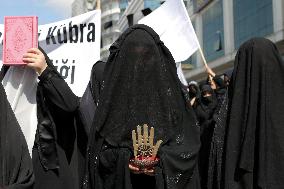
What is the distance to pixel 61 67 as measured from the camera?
390cm

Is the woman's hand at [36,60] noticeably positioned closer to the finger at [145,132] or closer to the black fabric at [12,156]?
the black fabric at [12,156]

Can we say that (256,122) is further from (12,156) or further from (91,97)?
(12,156)

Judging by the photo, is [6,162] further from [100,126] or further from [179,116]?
[179,116]

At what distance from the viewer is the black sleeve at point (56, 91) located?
9.62 feet

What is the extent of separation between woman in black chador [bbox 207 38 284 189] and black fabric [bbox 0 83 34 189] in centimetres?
114

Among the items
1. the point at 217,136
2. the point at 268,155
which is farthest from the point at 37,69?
the point at 268,155

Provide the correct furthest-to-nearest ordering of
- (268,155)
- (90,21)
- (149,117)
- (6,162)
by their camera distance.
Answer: (90,21) → (268,155) → (149,117) → (6,162)

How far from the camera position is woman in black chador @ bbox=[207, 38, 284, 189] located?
2.76 m

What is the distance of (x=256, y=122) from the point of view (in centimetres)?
284

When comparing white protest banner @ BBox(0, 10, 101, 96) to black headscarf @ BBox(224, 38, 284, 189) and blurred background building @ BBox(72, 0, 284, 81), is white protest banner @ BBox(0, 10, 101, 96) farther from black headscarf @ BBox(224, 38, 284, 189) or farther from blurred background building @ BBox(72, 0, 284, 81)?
blurred background building @ BBox(72, 0, 284, 81)

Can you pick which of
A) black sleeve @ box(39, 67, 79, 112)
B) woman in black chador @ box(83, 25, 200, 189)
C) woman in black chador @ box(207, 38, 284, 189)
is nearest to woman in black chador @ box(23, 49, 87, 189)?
black sleeve @ box(39, 67, 79, 112)

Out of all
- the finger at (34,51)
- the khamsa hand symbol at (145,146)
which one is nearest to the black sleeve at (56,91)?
the finger at (34,51)

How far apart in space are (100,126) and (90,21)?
1.84 m

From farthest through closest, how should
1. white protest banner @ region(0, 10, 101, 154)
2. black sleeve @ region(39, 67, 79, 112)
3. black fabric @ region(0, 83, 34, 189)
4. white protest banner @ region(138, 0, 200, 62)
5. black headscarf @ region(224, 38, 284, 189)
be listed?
white protest banner @ region(138, 0, 200, 62) < white protest banner @ region(0, 10, 101, 154) < black sleeve @ region(39, 67, 79, 112) < black headscarf @ region(224, 38, 284, 189) < black fabric @ region(0, 83, 34, 189)
